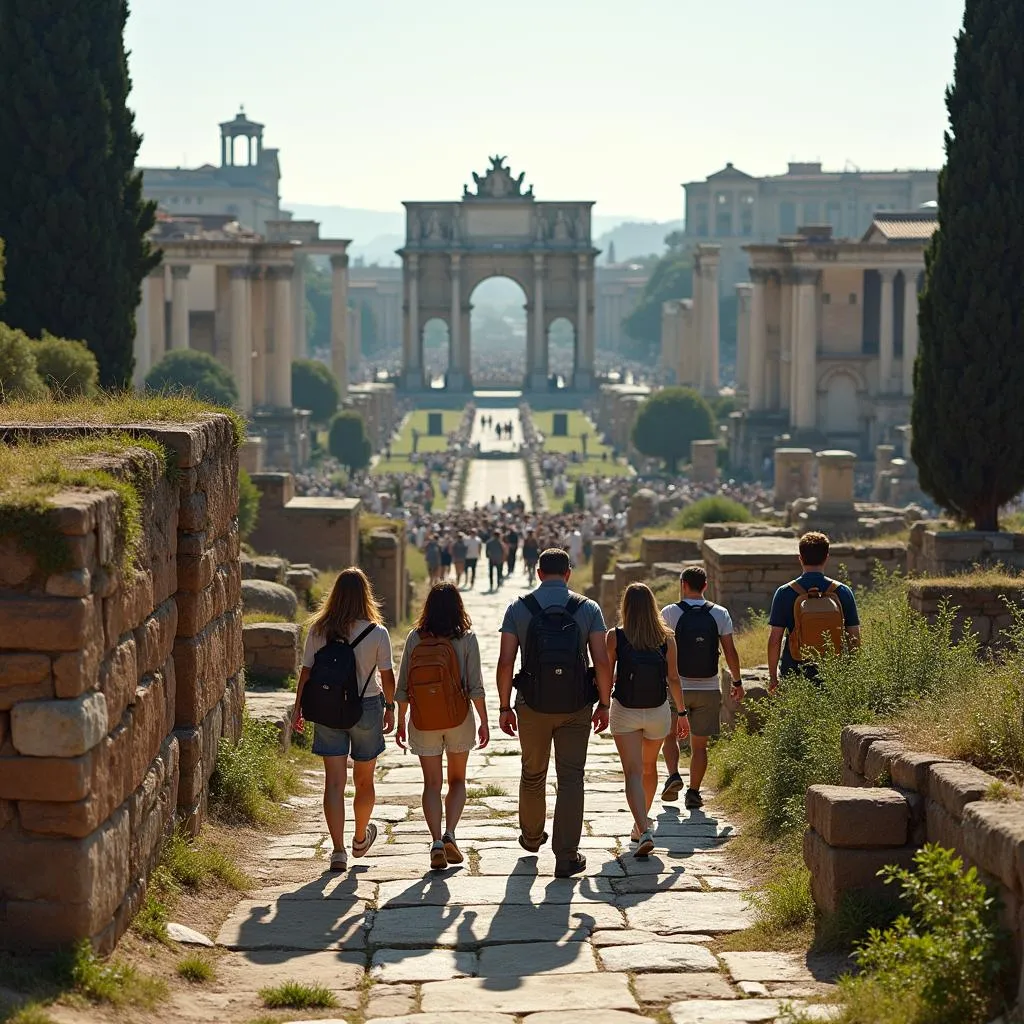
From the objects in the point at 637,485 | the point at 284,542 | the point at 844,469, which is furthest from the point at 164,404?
the point at 637,485

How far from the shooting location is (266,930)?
7.77 m

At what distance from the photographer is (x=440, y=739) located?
29.8ft

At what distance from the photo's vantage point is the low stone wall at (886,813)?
6.59m

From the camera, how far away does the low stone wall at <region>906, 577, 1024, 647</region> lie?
13.1 m

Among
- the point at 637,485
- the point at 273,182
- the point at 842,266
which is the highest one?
the point at 273,182

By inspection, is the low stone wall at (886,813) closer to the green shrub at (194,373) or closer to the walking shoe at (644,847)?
the walking shoe at (644,847)

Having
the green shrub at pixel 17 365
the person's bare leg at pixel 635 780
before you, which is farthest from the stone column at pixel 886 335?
the person's bare leg at pixel 635 780

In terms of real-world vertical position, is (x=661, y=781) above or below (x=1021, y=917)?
below

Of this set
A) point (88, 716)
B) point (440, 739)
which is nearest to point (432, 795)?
point (440, 739)

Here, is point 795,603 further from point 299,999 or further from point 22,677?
point 22,677

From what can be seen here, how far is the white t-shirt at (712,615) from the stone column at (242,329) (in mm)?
51435

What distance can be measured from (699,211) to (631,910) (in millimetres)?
148111

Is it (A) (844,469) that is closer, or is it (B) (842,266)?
(A) (844,469)

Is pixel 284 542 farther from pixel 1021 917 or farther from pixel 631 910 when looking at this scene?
pixel 1021 917
